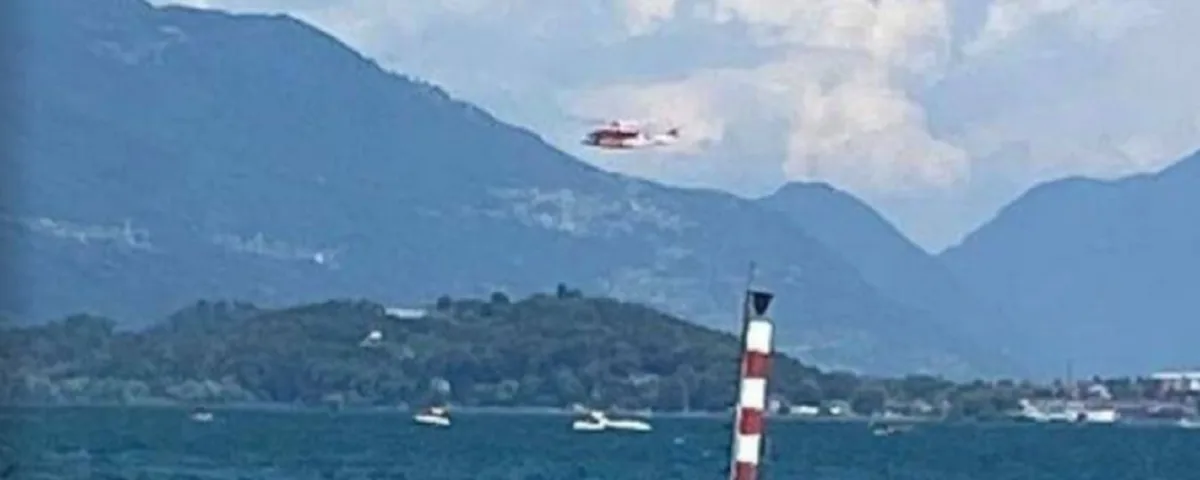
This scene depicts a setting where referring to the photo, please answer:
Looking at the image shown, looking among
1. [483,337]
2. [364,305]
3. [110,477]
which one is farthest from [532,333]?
[110,477]

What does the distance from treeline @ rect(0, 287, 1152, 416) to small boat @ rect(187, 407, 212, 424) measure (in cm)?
368

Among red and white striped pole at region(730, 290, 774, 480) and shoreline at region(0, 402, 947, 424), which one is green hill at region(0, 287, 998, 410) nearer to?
shoreline at region(0, 402, 947, 424)

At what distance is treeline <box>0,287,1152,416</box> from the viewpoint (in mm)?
161125

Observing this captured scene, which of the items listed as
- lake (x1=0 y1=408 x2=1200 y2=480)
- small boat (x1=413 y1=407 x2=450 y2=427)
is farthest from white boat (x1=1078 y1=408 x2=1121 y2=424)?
small boat (x1=413 y1=407 x2=450 y2=427)

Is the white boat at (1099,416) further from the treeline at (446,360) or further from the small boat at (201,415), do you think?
the small boat at (201,415)

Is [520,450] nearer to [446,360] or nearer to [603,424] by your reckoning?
[603,424]

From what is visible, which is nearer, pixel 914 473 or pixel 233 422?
pixel 914 473

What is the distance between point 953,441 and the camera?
143 metres

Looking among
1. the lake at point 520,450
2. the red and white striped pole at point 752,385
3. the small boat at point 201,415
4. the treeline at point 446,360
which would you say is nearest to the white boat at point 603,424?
the lake at point 520,450

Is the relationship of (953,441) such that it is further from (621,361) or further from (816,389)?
(816,389)

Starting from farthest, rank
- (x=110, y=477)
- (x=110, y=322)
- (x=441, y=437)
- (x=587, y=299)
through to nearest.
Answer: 1. (x=587, y=299)
2. (x=110, y=322)
3. (x=441, y=437)
4. (x=110, y=477)

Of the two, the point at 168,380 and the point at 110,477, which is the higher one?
the point at 168,380

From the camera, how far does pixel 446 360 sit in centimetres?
16300

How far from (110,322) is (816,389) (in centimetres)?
4333
